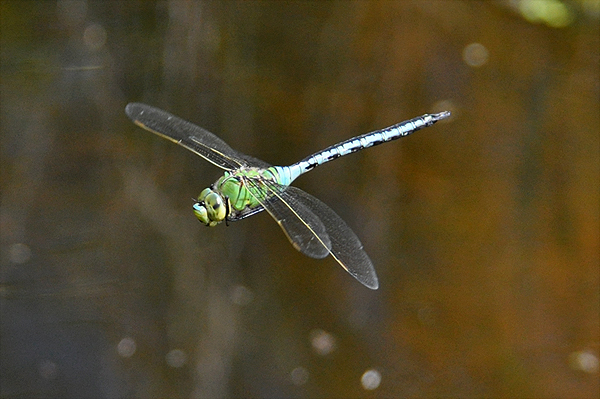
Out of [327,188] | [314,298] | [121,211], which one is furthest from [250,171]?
[121,211]

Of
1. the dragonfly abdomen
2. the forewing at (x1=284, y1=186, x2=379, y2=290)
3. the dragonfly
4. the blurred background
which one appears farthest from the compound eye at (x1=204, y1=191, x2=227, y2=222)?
the blurred background

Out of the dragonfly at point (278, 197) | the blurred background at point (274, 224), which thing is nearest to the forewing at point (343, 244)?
the dragonfly at point (278, 197)

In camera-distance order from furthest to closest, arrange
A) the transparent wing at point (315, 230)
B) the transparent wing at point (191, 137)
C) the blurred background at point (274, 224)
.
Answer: the blurred background at point (274, 224), the transparent wing at point (191, 137), the transparent wing at point (315, 230)

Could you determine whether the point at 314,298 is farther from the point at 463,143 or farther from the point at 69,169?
the point at 69,169

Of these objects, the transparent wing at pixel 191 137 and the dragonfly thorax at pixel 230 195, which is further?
the transparent wing at pixel 191 137

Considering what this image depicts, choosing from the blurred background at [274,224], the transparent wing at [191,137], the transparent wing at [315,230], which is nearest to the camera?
the transparent wing at [315,230]

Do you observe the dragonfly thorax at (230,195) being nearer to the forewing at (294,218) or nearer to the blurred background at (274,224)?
the forewing at (294,218)

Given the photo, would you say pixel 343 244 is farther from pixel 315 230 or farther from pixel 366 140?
pixel 366 140

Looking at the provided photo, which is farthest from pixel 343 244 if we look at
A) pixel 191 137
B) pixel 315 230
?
pixel 191 137
